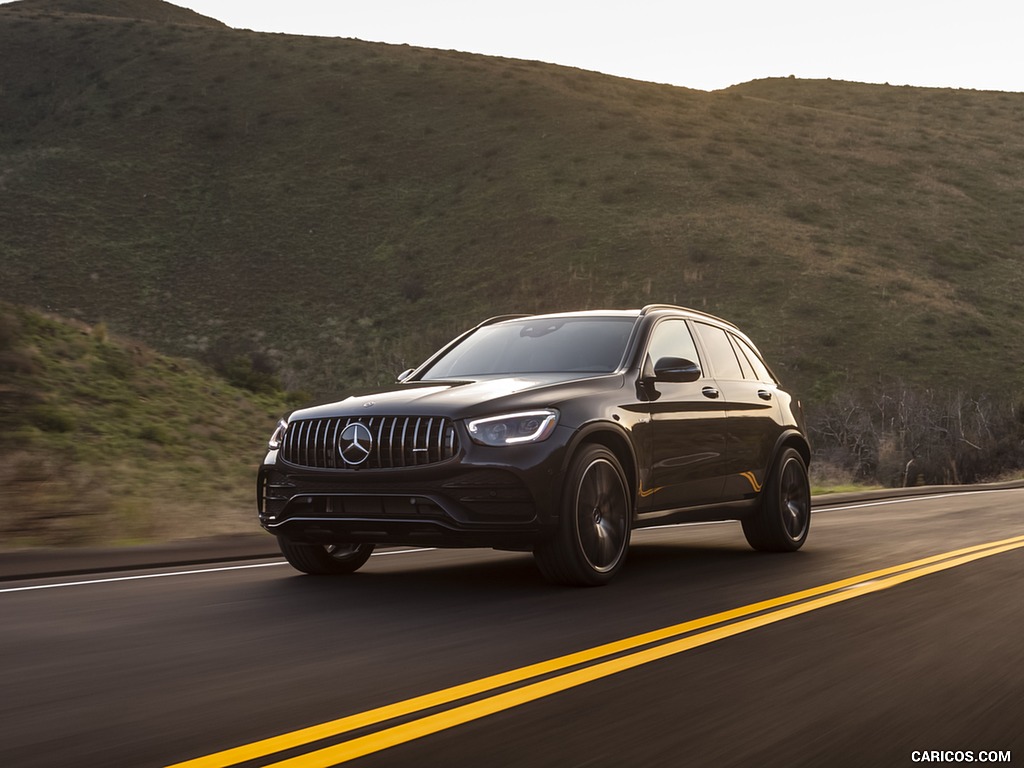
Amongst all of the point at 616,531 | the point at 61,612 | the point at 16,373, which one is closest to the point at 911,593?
the point at 616,531

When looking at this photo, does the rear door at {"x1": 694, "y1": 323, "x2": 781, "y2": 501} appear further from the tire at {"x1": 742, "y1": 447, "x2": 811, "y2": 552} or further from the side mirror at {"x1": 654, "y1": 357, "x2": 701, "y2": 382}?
the side mirror at {"x1": 654, "y1": 357, "x2": 701, "y2": 382}

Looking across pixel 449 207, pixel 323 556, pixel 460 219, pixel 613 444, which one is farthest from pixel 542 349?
pixel 449 207

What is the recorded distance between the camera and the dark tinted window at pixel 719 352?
9930mm

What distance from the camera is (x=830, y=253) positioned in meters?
48.2

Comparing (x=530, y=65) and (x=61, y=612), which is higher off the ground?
(x=530, y=65)

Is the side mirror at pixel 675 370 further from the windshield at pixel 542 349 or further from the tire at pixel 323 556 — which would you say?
the tire at pixel 323 556

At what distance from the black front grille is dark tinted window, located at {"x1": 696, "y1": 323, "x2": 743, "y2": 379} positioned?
3050 millimetres

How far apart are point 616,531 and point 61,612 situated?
333cm

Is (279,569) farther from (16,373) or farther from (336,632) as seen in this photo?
(16,373)

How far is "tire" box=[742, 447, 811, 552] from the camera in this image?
1015 centimetres

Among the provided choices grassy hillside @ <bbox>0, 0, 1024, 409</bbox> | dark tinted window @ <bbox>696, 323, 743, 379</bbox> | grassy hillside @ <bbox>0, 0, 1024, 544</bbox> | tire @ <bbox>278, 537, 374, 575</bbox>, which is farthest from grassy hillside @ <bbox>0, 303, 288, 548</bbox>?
grassy hillside @ <bbox>0, 0, 1024, 409</bbox>

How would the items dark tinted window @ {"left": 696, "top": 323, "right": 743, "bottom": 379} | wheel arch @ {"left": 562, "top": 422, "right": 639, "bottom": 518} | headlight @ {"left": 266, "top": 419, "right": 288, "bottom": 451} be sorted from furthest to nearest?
dark tinted window @ {"left": 696, "top": 323, "right": 743, "bottom": 379} → headlight @ {"left": 266, "top": 419, "right": 288, "bottom": 451} → wheel arch @ {"left": 562, "top": 422, "right": 639, "bottom": 518}

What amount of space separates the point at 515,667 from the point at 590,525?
2444 mm

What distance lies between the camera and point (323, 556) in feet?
28.6
